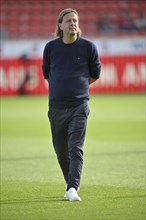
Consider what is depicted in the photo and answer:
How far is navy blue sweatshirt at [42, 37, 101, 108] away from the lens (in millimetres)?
8227

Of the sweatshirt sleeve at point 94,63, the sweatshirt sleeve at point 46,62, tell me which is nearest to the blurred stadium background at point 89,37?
the sweatshirt sleeve at point 46,62

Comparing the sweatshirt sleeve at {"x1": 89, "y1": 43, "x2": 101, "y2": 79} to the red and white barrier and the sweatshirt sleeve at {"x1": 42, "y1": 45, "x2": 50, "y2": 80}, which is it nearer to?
the sweatshirt sleeve at {"x1": 42, "y1": 45, "x2": 50, "y2": 80}

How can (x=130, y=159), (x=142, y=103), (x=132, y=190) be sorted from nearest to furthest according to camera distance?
(x=132, y=190)
(x=130, y=159)
(x=142, y=103)

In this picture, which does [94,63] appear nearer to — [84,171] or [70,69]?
[70,69]

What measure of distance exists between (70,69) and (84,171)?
2.98 metres

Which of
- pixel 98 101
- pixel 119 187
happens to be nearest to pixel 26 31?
pixel 98 101

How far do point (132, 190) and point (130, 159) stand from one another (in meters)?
3.10

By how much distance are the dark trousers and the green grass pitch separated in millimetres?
345

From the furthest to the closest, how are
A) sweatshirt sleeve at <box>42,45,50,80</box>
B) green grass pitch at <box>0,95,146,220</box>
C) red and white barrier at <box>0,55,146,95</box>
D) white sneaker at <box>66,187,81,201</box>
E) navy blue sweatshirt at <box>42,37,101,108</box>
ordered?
red and white barrier at <box>0,55,146,95</box>, sweatshirt sleeve at <box>42,45,50,80</box>, navy blue sweatshirt at <box>42,37,101,108</box>, white sneaker at <box>66,187,81,201</box>, green grass pitch at <box>0,95,146,220</box>

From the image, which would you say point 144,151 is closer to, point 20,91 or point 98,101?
point 98,101

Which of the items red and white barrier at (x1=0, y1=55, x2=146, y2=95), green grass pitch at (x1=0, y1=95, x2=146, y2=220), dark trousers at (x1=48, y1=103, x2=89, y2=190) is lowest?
red and white barrier at (x1=0, y1=55, x2=146, y2=95)

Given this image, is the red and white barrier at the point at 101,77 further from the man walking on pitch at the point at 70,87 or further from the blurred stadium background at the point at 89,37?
the man walking on pitch at the point at 70,87

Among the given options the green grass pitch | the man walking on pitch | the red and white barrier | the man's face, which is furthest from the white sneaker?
the red and white barrier

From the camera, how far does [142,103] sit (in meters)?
24.7
